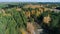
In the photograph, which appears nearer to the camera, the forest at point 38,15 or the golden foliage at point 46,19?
the forest at point 38,15

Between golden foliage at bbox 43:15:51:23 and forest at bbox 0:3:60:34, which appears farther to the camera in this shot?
golden foliage at bbox 43:15:51:23

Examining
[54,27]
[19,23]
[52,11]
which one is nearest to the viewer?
[19,23]

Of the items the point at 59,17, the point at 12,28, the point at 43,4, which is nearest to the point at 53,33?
the point at 59,17

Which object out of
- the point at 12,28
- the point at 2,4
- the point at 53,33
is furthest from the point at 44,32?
the point at 12,28

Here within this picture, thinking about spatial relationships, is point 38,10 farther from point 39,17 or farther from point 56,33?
point 56,33

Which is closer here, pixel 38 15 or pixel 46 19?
pixel 46 19

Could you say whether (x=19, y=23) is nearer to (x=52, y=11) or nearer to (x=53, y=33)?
(x=53, y=33)

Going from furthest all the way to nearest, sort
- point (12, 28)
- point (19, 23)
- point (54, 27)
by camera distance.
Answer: point (54, 27)
point (19, 23)
point (12, 28)

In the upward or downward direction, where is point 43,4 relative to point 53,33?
upward

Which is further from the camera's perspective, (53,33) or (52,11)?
(52,11)
